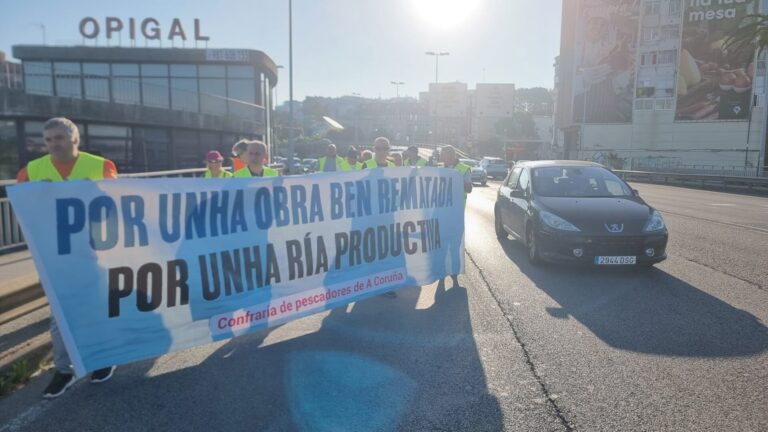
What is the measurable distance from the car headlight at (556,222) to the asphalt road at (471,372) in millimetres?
1062

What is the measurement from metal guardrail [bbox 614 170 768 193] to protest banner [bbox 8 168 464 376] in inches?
930

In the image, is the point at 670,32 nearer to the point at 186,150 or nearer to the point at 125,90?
the point at 186,150

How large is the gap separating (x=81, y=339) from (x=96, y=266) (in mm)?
524

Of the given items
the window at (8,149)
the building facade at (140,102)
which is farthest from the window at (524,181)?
the window at (8,149)

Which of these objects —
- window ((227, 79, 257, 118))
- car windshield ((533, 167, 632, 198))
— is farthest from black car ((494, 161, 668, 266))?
window ((227, 79, 257, 118))

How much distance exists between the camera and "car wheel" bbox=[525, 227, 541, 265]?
830 cm

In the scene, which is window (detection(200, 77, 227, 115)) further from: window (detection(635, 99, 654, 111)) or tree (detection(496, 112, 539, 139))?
tree (detection(496, 112, 539, 139))

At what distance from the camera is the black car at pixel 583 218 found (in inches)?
298

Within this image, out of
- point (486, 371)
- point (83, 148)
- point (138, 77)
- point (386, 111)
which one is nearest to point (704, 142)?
point (138, 77)

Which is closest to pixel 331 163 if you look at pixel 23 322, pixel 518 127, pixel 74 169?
pixel 23 322

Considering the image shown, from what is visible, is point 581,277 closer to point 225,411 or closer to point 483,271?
point 483,271

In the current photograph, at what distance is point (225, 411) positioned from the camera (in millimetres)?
3764

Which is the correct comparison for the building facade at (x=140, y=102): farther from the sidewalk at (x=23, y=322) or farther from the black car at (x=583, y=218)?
the black car at (x=583, y=218)

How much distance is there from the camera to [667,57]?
61.1 metres
